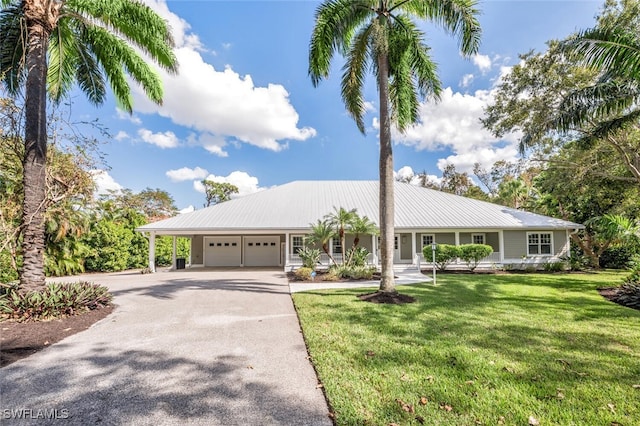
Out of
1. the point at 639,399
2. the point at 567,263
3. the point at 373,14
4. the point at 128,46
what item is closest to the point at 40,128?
the point at 128,46

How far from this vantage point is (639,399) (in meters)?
3.36

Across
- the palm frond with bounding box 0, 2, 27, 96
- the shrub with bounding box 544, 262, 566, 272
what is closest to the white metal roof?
the shrub with bounding box 544, 262, 566, 272

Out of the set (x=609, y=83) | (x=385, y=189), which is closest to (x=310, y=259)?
(x=385, y=189)

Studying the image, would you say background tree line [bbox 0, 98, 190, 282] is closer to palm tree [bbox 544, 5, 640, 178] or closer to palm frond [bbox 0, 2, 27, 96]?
palm frond [bbox 0, 2, 27, 96]

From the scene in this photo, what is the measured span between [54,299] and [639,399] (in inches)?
390

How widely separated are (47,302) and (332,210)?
1528cm

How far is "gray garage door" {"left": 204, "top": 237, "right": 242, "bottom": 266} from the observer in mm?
21172

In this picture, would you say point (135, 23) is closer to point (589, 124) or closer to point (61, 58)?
point (61, 58)

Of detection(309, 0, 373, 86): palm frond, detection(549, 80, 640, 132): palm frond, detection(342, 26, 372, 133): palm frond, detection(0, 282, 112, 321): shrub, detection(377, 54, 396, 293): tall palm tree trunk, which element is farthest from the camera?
detection(549, 80, 640, 132): palm frond

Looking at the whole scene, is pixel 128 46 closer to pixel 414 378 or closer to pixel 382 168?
pixel 382 168

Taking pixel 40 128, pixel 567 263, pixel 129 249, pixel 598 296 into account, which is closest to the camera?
pixel 40 128

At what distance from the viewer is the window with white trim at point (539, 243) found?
62.0ft

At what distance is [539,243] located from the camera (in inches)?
745

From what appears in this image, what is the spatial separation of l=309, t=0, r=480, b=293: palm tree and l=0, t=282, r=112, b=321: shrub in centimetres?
765
